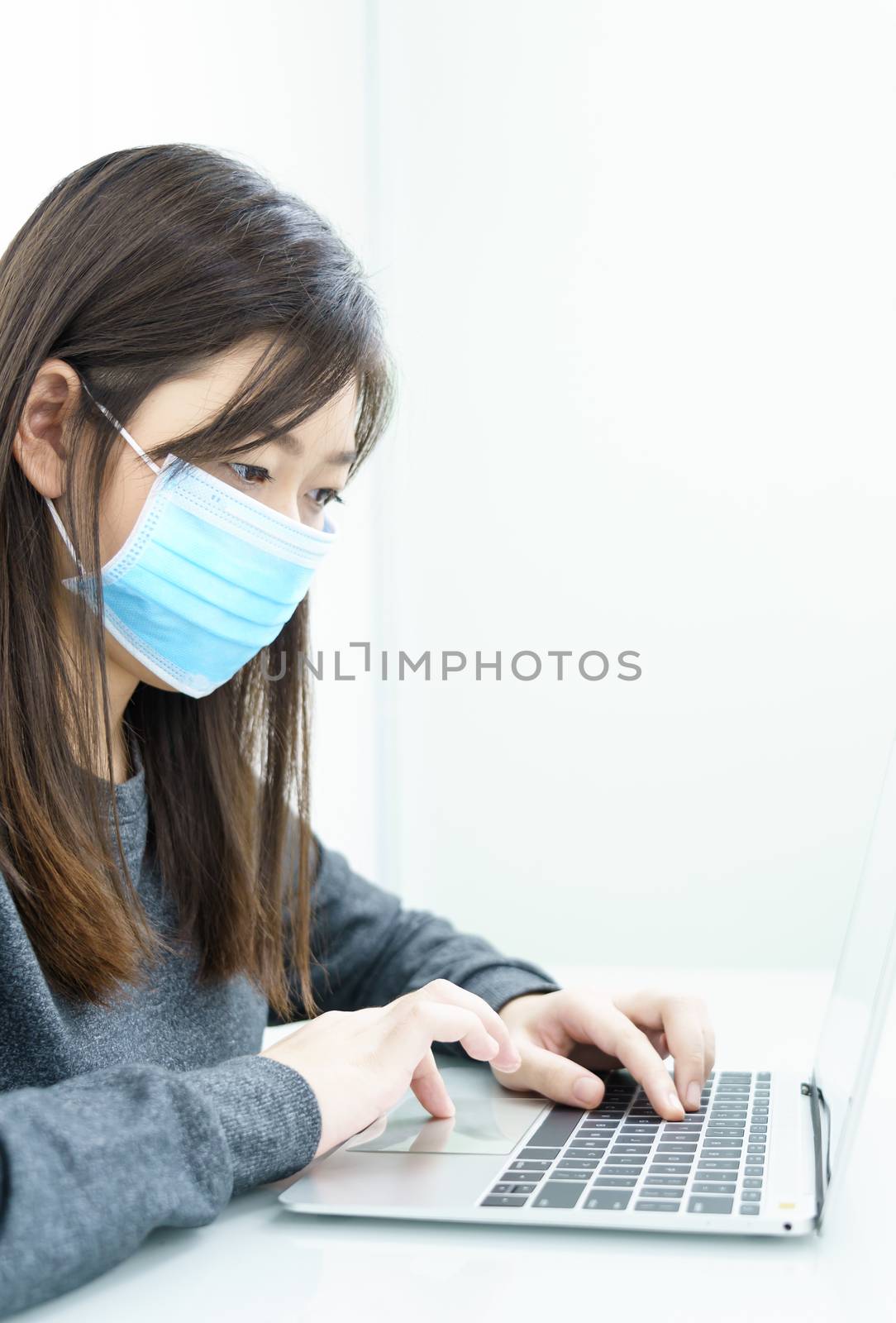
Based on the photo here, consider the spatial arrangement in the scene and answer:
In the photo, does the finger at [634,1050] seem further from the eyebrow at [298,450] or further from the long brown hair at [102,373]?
the eyebrow at [298,450]

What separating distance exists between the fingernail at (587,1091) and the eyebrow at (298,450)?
462mm

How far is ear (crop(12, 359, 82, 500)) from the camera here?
2.58 ft

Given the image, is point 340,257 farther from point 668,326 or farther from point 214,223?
point 668,326

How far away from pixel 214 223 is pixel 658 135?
1623 mm

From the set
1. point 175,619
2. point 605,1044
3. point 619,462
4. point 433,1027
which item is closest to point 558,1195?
point 433,1027

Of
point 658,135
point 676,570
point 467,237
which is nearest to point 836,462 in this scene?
point 676,570

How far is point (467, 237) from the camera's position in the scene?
7.54ft

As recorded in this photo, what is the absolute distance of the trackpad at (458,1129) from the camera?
65cm

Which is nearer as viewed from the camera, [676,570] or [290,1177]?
[290,1177]

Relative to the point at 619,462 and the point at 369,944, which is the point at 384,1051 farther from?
the point at 619,462

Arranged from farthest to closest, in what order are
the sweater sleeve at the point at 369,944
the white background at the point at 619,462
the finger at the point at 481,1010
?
the white background at the point at 619,462 < the sweater sleeve at the point at 369,944 < the finger at the point at 481,1010

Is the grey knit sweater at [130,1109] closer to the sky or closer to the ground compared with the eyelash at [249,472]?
closer to the ground

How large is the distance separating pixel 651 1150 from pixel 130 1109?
0.90 feet

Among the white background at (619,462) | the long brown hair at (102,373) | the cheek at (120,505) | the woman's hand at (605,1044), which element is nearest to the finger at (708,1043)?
the woman's hand at (605,1044)
